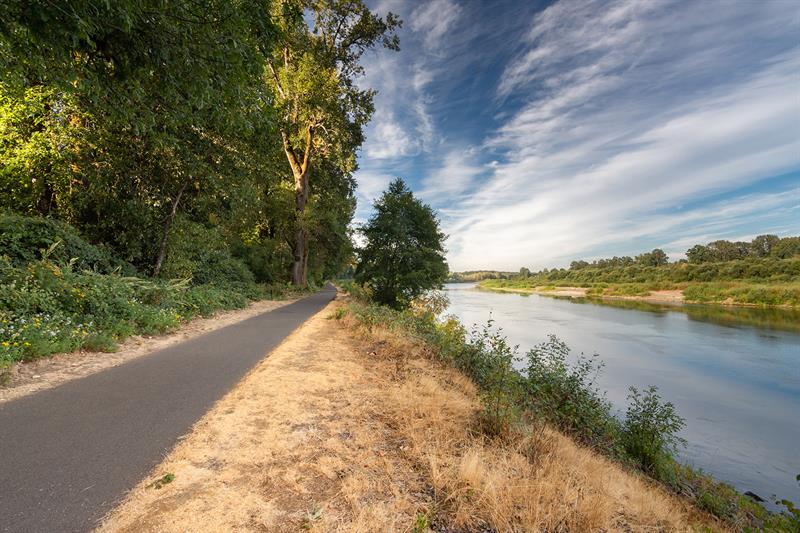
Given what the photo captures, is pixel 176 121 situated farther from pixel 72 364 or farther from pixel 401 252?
pixel 401 252

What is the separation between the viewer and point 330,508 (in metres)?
2.32

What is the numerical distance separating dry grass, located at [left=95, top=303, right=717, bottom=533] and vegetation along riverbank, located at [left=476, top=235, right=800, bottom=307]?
41.8m

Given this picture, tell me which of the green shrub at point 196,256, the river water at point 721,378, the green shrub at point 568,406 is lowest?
the river water at point 721,378

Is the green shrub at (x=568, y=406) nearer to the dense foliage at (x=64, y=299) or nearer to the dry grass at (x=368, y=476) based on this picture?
the dry grass at (x=368, y=476)

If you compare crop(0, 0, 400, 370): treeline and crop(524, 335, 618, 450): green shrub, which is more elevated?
crop(0, 0, 400, 370): treeline

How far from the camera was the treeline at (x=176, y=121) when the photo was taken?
15.9ft

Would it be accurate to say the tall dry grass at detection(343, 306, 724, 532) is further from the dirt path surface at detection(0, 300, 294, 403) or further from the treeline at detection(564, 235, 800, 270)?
the treeline at detection(564, 235, 800, 270)

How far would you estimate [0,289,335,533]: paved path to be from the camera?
2.12m

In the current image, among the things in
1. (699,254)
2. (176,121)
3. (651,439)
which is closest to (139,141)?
(176,121)

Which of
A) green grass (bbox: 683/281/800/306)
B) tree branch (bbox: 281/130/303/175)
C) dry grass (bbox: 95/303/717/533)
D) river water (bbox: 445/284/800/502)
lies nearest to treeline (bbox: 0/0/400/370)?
tree branch (bbox: 281/130/303/175)

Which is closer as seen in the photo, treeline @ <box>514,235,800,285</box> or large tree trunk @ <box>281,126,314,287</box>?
large tree trunk @ <box>281,126,314,287</box>

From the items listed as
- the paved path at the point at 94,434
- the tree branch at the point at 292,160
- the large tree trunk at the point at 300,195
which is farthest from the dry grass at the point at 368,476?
the tree branch at the point at 292,160

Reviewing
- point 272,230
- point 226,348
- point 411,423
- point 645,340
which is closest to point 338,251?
point 272,230

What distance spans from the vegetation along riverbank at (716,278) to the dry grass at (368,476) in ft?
137
